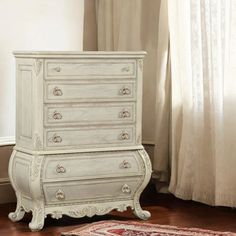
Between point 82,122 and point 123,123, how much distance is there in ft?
0.86

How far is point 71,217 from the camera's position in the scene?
450cm

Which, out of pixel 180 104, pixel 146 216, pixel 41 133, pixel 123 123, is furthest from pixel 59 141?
pixel 180 104

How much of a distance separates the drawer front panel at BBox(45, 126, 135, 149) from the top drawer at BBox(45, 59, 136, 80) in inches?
11.9

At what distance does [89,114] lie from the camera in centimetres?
424

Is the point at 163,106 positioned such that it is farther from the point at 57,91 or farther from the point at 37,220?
the point at 37,220

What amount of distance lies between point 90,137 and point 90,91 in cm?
26

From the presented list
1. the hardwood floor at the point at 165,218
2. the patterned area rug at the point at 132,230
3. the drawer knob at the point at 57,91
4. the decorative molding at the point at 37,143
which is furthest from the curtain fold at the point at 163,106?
the decorative molding at the point at 37,143

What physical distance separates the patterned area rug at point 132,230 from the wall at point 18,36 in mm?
967

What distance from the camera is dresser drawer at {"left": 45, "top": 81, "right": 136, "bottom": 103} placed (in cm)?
413

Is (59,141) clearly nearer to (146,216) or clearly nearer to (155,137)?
(146,216)

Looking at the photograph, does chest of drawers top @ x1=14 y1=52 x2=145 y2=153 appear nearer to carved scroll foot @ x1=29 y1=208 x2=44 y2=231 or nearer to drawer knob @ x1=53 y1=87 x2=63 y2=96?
drawer knob @ x1=53 y1=87 x2=63 y2=96

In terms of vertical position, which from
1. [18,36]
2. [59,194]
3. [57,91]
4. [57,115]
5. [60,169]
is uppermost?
[18,36]

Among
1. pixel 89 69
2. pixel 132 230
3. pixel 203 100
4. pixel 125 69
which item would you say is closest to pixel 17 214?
pixel 132 230

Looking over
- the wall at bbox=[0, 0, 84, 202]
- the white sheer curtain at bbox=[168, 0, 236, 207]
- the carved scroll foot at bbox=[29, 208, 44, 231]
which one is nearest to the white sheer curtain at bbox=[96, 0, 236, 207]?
the white sheer curtain at bbox=[168, 0, 236, 207]
